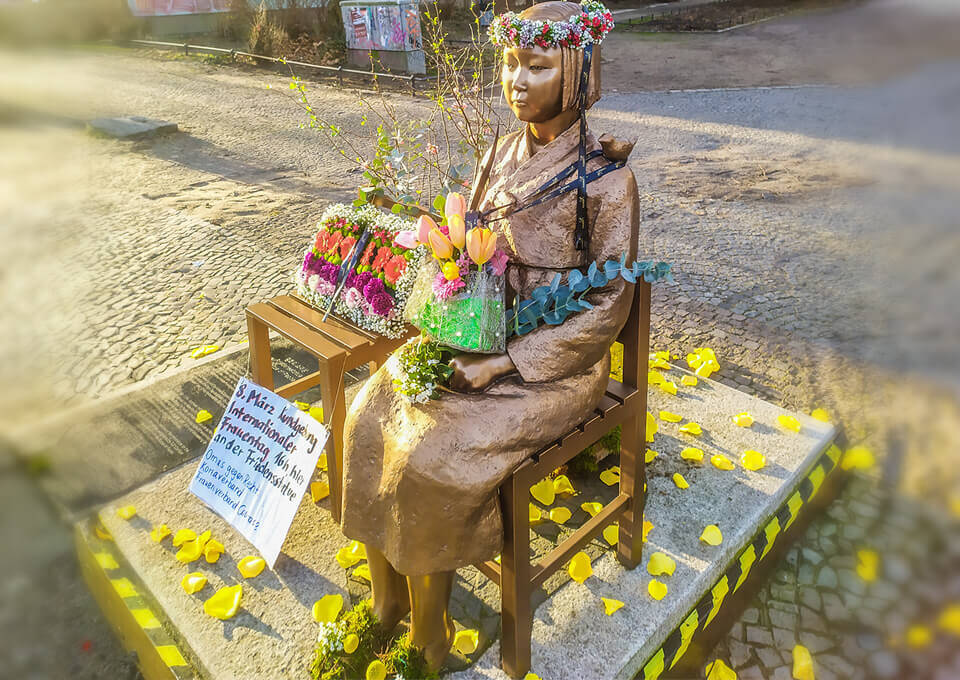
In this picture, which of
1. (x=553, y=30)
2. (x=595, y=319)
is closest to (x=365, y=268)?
(x=595, y=319)

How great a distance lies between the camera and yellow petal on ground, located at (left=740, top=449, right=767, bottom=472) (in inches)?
136

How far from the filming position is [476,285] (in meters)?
2.22

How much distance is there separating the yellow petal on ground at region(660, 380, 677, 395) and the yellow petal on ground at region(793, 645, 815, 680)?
1.62 meters

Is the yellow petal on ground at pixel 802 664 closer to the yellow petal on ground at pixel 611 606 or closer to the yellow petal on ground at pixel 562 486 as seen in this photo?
the yellow petal on ground at pixel 611 606

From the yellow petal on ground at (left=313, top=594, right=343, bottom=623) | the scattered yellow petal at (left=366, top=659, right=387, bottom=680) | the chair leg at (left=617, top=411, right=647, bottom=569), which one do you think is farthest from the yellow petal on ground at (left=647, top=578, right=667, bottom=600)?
the yellow petal on ground at (left=313, top=594, right=343, bottom=623)

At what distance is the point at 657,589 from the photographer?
2842 mm

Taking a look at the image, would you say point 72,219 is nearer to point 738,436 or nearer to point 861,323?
point 861,323

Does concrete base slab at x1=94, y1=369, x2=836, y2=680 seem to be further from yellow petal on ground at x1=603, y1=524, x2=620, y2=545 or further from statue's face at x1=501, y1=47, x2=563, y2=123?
statue's face at x1=501, y1=47, x2=563, y2=123

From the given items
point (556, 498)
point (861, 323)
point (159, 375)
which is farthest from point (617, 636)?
point (159, 375)

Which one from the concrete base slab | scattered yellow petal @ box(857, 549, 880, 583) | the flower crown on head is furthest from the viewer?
the concrete base slab

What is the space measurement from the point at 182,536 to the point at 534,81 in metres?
2.50

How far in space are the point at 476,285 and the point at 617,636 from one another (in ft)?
4.85

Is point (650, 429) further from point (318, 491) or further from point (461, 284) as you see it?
point (461, 284)

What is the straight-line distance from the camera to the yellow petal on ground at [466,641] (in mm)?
2654
